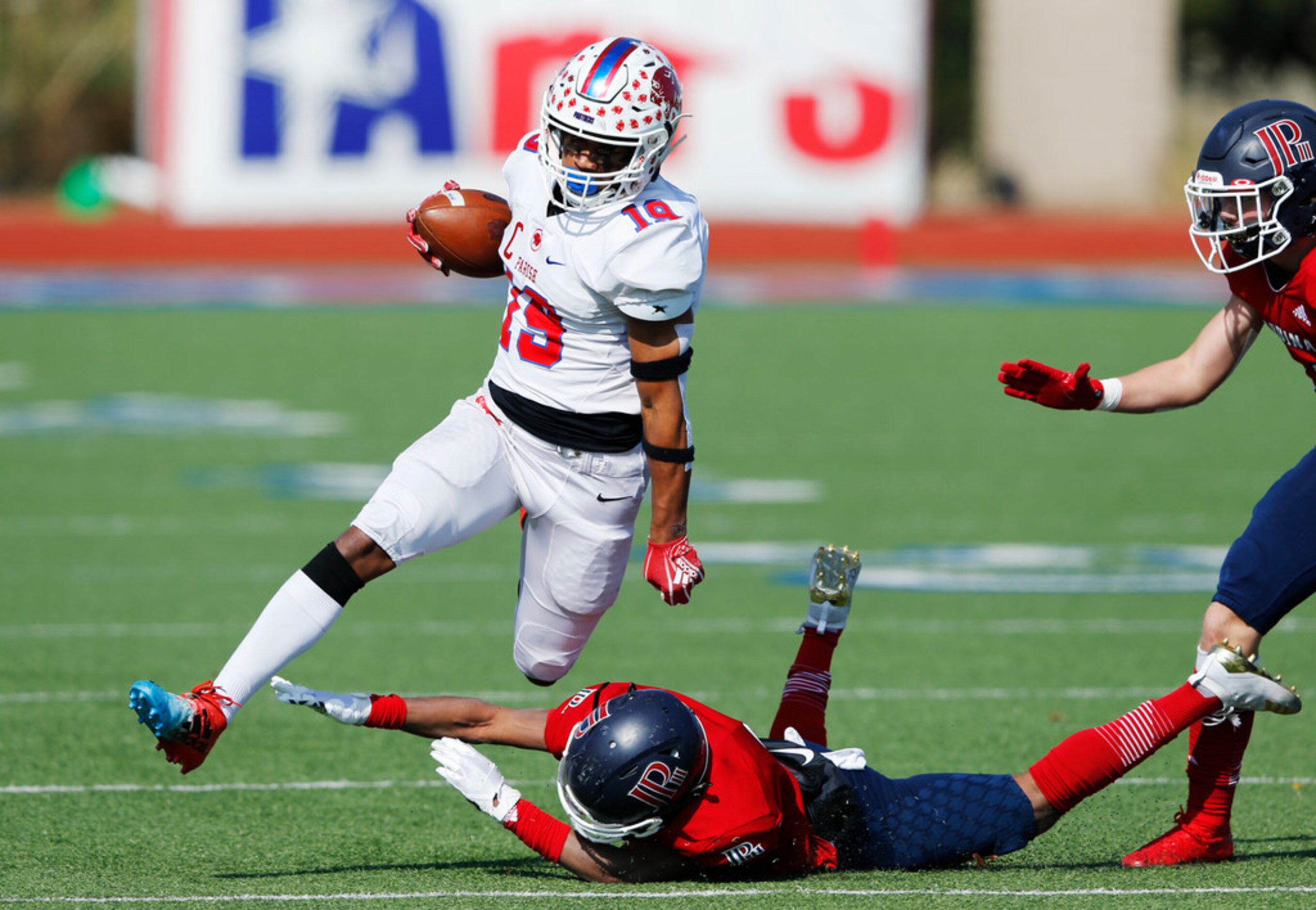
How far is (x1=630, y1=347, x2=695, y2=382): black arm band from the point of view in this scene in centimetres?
480

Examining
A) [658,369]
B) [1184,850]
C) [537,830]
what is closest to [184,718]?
[537,830]

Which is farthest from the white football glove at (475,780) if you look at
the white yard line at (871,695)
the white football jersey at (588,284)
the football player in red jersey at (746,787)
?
the white yard line at (871,695)

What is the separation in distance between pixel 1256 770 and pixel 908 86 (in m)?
18.7

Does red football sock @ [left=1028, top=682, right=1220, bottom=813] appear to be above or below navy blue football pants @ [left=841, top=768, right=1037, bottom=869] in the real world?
above

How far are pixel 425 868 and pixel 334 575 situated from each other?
761 mm

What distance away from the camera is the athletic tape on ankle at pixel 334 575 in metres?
4.72

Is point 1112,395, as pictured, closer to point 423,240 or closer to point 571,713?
point 571,713

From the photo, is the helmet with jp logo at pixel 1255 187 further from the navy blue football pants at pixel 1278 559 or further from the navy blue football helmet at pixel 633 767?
the navy blue football helmet at pixel 633 767

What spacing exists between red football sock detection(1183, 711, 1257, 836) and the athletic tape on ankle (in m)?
2.12

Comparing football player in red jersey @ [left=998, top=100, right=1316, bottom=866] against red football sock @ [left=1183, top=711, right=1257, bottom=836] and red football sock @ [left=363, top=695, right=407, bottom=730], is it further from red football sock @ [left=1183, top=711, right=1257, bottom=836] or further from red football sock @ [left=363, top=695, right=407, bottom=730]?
red football sock @ [left=363, top=695, right=407, bottom=730]

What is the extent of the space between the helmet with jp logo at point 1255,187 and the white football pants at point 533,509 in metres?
Answer: 1.60

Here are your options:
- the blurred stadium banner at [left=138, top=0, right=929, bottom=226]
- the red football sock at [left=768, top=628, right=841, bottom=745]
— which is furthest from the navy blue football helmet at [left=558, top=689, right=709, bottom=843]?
the blurred stadium banner at [left=138, top=0, right=929, bottom=226]

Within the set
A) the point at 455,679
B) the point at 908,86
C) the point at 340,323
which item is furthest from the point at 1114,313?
the point at 455,679

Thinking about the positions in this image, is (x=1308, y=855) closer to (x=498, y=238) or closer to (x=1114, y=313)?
(x=498, y=238)
